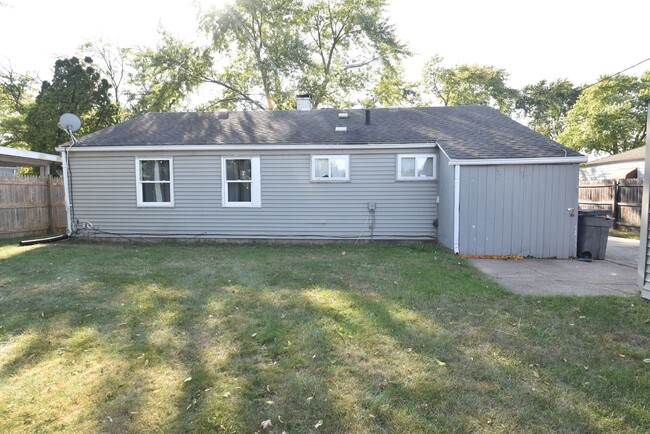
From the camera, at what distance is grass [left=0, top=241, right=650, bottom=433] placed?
2506 mm

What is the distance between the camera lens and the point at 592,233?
7895 millimetres

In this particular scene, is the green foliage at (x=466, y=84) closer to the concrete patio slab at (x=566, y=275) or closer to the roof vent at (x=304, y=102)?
the roof vent at (x=304, y=102)

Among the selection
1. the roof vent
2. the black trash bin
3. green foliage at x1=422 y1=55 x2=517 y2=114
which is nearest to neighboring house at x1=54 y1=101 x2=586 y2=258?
the black trash bin

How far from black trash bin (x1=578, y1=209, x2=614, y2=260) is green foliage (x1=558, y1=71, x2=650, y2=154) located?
18.4m

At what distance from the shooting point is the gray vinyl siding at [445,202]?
851cm

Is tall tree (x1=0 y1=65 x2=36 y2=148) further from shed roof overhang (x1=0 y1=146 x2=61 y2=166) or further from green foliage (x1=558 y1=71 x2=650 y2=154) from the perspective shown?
green foliage (x1=558 y1=71 x2=650 y2=154)

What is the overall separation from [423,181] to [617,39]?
7.81 metres

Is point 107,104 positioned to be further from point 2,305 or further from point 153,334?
point 153,334

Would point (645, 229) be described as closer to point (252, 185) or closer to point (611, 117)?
point (252, 185)

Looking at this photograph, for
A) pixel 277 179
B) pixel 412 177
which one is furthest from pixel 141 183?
pixel 412 177

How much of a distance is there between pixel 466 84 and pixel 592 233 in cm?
2384

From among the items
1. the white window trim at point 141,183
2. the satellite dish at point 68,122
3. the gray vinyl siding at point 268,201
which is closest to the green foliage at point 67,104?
the satellite dish at point 68,122

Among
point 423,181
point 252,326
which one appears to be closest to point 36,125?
point 423,181

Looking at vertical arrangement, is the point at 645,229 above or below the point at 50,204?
below
